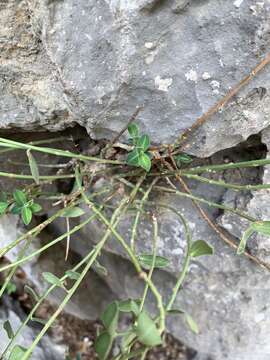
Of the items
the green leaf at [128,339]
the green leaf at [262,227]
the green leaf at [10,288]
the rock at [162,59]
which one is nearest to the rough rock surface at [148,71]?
the rock at [162,59]

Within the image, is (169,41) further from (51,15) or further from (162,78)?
(51,15)

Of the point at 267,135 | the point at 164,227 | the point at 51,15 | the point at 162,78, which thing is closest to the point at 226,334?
the point at 164,227

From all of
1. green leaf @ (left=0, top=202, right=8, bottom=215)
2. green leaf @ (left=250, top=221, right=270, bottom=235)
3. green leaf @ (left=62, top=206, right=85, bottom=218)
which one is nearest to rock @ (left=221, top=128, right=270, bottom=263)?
green leaf @ (left=250, top=221, right=270, bottom=235)

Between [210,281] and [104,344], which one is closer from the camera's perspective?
[104,344]

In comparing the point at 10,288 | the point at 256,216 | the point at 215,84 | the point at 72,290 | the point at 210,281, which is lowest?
the point at 10,288

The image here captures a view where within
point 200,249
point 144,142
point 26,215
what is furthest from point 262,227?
point 26,215

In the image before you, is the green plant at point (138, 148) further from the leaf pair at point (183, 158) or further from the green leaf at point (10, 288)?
the green leaf at point (10, 288)

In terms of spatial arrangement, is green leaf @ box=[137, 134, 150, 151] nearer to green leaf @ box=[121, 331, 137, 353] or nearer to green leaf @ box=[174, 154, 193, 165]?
green leaf @ box=[174, 154, 193, 165]

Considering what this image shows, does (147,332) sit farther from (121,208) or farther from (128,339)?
(121,208)
